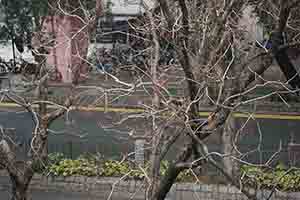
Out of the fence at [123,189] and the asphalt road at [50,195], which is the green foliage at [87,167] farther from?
the asphalt road at [50,195]

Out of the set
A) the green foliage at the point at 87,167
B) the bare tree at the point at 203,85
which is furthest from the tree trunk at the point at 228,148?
the green foliage at the point at 87,167

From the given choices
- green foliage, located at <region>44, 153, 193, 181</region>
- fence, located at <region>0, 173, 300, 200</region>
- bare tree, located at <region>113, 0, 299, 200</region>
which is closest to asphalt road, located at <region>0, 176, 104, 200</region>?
fence, located at <region>0, 173, 300, 200</region>

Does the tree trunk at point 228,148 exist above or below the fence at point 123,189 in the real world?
above

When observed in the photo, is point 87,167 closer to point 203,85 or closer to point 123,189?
point 123,189

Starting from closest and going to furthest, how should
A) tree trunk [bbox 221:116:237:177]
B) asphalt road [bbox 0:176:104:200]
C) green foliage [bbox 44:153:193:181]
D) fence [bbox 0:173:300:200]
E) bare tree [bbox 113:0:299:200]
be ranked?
bare tree [bbox 113:0:299:200] → tree trunk [bbox 221:116:237:177] → fence [bbox 0:173:300:200] → asphalt road [bbox 0:176:104:200] → green foliage [bbox 44:153:193:181]

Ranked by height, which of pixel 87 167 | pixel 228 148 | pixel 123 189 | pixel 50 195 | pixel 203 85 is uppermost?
pixel 203 85

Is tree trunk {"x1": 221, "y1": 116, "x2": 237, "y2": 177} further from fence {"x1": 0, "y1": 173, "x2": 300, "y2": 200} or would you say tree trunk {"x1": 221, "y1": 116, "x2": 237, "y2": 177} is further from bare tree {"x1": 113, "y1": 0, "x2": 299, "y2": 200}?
fence {"x1": 0, "y1": 173, "x2": 300, "y2": 200}

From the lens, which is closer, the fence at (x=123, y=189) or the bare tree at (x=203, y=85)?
the bare tree at (x=203, y=85)

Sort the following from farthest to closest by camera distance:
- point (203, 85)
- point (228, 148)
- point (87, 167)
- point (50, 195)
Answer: point (87, 167) < point (50, 195) < point (228, 148) < point (203, 85)

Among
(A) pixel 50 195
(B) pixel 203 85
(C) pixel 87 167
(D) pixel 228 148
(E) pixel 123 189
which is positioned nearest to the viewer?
(B) pixel 203 85

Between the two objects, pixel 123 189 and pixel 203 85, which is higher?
pixel 203 85

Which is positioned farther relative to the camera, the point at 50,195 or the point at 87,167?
the point at 87,167

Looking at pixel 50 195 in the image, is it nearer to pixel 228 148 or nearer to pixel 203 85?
pixel 228 148

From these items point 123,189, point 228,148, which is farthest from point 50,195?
point 228,148
